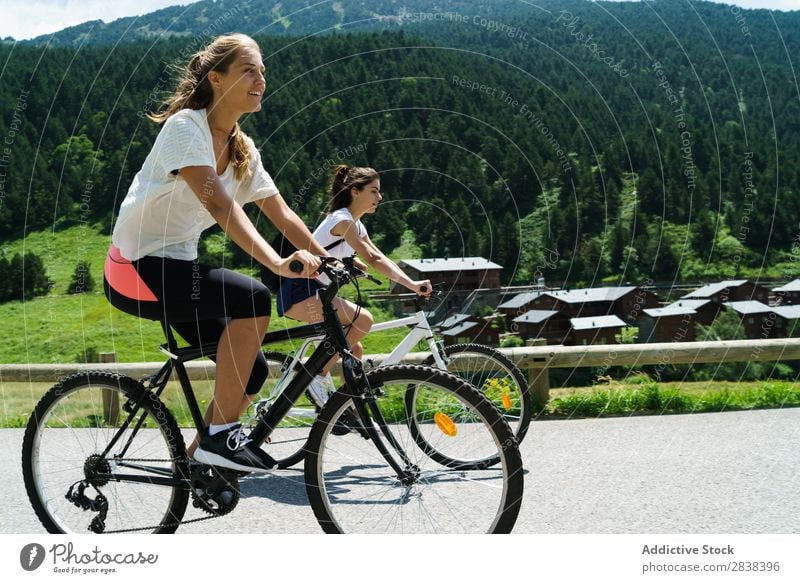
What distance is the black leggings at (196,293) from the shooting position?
2.92 metres

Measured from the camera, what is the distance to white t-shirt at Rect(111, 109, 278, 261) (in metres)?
2.79

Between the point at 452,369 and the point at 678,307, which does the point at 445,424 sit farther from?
the point at 678,307

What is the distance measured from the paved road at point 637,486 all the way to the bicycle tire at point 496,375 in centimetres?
22

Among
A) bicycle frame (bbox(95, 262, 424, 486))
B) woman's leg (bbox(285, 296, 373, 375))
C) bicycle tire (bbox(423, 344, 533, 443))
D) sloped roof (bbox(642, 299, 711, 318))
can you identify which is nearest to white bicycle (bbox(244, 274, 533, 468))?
bicycle tire (bbox(423, 344, 533, 443))

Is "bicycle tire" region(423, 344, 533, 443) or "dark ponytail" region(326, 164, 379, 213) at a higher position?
"dark ponytail" region(326, 164, 379, 213)

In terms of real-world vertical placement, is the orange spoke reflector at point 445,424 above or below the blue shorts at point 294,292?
below

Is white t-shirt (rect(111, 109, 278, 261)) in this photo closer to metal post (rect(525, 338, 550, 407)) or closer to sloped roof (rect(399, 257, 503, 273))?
metal post (rect(525, 338, 550, 407))

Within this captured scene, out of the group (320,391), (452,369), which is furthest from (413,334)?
(320,391)

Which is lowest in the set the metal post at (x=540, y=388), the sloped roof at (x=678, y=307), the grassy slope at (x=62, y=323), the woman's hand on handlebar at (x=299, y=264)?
the grassy slope at (x=62, y=323)

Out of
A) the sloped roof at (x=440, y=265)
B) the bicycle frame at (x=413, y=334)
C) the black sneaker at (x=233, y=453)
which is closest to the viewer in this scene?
the black sneaker at (x=233, y=453)

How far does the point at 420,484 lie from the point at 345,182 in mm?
2048

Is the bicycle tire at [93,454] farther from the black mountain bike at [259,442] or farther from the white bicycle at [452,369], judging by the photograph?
the white bicycle at [452,369]

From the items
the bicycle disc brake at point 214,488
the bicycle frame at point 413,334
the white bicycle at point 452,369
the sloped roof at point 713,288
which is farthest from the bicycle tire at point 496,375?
the sloped roof at point 713,288

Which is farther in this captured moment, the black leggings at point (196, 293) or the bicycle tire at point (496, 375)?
the bicycle tire at point (496, 375)
